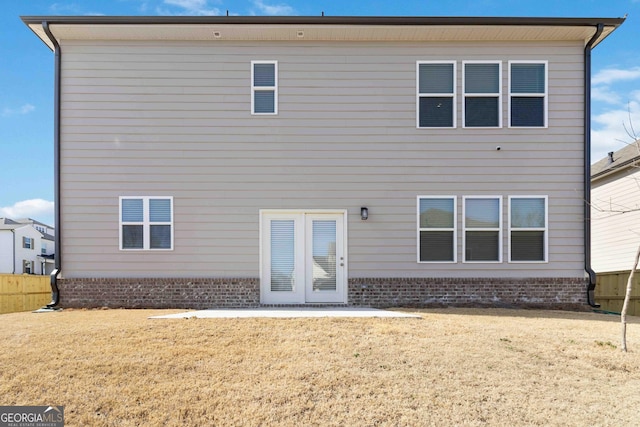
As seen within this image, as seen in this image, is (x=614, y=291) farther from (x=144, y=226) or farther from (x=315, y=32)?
(x=144, y=226)

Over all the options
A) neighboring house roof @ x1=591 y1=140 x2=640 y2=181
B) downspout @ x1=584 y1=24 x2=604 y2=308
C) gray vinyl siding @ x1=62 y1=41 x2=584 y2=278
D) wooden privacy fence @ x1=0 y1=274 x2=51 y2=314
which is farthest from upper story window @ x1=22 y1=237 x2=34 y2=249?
neighboring house roof @ x1=591 y1=140 x2=640 y2=181

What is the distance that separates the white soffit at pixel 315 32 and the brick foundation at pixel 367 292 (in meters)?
5.24

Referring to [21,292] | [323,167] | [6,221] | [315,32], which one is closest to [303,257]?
[323,167]

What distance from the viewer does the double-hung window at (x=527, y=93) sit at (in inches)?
357

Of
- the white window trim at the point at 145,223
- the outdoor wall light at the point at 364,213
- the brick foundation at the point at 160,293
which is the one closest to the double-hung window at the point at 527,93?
the outdoor wall light at the point at 364,213

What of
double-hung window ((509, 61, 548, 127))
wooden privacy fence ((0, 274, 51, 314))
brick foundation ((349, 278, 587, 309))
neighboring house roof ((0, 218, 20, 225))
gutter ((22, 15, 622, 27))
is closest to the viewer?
gutter ((22, 15, 622, 27))

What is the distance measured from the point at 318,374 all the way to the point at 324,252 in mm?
4723

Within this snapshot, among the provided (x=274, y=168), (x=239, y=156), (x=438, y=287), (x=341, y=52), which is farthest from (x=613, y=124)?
(x=239, y=156)

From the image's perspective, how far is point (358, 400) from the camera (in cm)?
401

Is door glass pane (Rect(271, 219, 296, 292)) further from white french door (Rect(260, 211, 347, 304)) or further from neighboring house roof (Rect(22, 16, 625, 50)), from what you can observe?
neighboring house roof (Rect(22, 16, 625, 50))

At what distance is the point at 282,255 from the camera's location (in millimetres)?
9016

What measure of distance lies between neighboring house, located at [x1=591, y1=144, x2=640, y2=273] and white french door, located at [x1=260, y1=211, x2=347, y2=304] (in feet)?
29.2

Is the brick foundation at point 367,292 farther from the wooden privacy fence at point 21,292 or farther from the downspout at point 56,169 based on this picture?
the wooden privacy fence at point 21,292

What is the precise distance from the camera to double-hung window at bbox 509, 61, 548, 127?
357 inches
